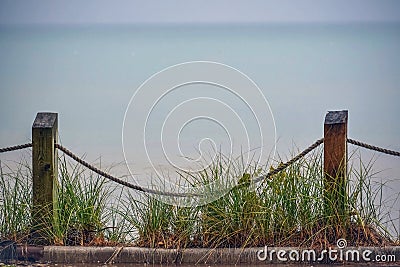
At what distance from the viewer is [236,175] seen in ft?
15.6

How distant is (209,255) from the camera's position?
15.1ft

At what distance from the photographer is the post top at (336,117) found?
4762 millimetres

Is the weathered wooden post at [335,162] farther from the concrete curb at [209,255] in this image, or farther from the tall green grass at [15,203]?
the tall green grass at [15,203]

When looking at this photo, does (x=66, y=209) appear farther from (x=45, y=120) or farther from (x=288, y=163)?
(x=288, y=163)

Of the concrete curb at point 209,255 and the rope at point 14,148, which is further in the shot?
the rope at point 14,148

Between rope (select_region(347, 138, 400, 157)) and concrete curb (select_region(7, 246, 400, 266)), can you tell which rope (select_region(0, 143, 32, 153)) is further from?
rope (select_region(347, 138, 400, 157))

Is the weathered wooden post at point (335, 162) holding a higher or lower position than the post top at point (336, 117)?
lower

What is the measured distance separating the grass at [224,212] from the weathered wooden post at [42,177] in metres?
0.05

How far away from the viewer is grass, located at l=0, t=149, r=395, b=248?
15.3ft

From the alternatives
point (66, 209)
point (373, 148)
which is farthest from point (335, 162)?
point (66, 209)

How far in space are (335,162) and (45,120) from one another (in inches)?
68.9

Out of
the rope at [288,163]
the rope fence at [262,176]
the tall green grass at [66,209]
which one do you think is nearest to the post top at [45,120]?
the rope fence at [262,176]

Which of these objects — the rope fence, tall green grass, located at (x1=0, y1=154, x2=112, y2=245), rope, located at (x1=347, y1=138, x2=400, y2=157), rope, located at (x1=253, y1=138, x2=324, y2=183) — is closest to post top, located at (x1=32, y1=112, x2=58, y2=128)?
the rope fence

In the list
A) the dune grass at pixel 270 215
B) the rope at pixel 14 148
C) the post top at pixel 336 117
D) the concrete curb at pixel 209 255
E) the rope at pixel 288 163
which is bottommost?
the concrete curb at pixel 209 255
